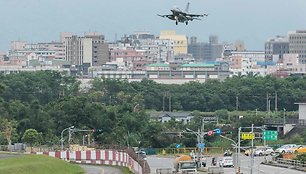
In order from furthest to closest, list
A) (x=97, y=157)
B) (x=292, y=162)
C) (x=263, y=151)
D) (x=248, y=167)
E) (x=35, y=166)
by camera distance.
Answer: (x=263, y=151), (x=292, y=162), (x=248, y=167), (x=97, y=157), (x=35, y=166)

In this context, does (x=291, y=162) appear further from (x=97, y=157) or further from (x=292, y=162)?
(x=97, y=157)

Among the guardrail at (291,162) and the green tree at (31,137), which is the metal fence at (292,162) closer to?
the guardrail at (291,162)

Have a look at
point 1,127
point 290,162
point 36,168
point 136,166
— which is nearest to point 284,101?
point 1,127

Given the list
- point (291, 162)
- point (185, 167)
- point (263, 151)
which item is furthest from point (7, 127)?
point (185, 167)

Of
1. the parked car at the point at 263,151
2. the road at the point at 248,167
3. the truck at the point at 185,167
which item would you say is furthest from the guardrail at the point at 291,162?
the parked car at the point at 263,151

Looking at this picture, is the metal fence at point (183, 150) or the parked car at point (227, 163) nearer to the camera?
the parked car at point (227, 163)
